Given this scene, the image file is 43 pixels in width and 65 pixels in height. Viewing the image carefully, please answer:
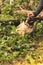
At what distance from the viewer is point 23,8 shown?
25.3 ft

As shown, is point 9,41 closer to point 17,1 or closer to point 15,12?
point 15,12

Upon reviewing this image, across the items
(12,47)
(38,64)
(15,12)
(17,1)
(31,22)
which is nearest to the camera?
(38,64)

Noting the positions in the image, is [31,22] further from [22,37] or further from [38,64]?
[38,64]

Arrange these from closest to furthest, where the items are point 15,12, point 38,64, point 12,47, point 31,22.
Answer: point 38,64
point 12,47
point 31,22
point 15,12

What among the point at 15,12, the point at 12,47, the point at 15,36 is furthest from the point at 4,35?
the point at 15,12

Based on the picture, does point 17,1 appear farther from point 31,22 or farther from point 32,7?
point 31,22

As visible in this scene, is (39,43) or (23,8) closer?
(39,43)

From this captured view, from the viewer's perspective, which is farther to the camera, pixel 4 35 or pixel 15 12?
pixel 15 12

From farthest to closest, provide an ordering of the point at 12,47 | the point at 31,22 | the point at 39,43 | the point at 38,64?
the point at 31,22 < the point at 39,43 < the point at 12,47 < the point at 38,64

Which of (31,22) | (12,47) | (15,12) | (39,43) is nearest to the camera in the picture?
(12,47)

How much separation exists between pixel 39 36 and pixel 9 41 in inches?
38.1

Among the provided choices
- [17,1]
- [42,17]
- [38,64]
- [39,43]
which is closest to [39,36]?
[39,43]

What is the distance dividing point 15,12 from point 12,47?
Result: 2.55m

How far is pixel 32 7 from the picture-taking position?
25.7 ft
